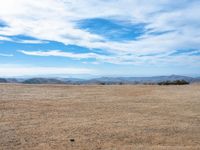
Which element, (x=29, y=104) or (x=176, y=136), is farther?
(x=29, y=104)

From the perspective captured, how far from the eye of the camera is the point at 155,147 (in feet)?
34.3

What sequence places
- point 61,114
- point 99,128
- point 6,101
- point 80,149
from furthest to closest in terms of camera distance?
point 6,101
point 61,114
point 99,128
point 80,149

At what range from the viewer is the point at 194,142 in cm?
1111

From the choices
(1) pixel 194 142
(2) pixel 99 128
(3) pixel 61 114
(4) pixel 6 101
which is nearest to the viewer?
(1) pixel 194 142

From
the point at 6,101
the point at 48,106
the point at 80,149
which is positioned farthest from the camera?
the point at 6,101

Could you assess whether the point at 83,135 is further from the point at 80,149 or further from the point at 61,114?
the point at 61,114

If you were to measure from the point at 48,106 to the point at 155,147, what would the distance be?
947 centimetres

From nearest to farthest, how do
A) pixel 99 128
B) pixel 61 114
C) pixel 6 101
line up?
pixel 99 128 → pixel 61 114 → pixel 6 101

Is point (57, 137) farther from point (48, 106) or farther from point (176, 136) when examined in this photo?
point (48, 106)

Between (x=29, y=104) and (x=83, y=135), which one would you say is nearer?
(x=83, y=135)

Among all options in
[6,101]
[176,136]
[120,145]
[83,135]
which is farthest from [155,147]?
[6,101]

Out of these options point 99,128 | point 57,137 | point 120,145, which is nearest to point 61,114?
point 99,128

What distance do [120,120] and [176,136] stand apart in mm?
3197

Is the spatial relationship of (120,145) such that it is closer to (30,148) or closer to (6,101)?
(30,148)
